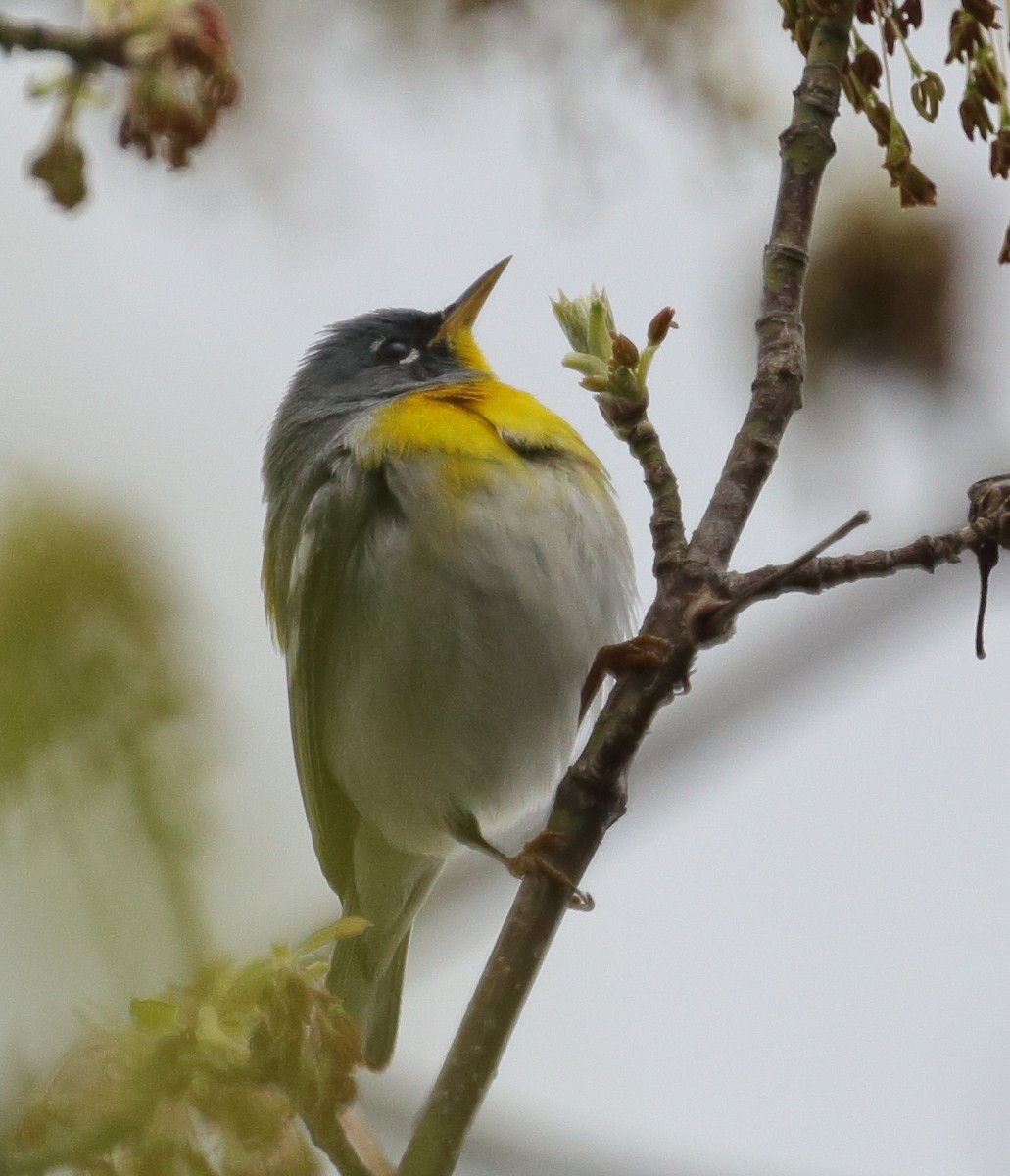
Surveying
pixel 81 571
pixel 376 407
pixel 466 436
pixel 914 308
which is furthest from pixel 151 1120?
pixel 376 407

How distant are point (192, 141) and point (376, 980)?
3.58 m

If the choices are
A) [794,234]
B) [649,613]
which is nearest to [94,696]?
[649,613]

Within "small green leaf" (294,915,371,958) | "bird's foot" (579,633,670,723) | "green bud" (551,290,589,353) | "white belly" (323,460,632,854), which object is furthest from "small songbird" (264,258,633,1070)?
"small green leaf" (294,915,371,958)

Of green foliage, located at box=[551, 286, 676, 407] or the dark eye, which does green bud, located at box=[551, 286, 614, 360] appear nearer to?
green foliage, located at box=[551, 286, 676, 407]

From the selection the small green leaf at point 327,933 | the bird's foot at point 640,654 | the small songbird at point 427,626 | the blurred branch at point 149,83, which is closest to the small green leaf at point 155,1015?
the small green leaf at point 327,933

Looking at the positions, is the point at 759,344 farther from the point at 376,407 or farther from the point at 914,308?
Result: the point at 376,407

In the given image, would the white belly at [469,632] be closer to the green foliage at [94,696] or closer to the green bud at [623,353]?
the green bud at [623,353]

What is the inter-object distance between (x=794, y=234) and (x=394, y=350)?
10.3ft

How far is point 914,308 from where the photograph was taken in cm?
315

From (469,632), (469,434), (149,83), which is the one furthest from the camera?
(469,434)

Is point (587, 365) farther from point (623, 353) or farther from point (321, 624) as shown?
point (321, 624)

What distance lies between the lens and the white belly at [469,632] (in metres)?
4.13

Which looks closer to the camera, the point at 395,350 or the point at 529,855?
the point at 529,855

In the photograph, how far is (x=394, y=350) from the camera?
5.52m
